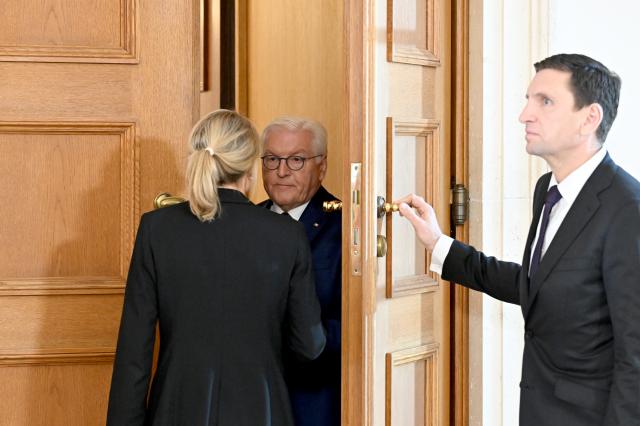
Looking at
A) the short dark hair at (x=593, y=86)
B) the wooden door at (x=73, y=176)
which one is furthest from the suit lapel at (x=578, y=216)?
the wooden door at (x=73, y=176)

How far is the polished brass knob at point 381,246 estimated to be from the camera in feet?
8.29

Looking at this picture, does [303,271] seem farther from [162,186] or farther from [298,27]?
[298,27]

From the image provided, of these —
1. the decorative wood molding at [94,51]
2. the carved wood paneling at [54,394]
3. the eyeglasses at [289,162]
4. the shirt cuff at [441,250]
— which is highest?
the decorative wood molding at [94,51]

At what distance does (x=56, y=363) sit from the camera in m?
2.80

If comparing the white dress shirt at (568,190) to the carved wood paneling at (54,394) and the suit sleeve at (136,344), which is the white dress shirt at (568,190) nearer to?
the suit sleeve at (136,344)

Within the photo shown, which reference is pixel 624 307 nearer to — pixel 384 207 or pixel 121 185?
pixel 384 207

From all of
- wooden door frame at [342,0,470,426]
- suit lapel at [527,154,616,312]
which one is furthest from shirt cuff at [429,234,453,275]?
suit lapel at [527,154,616,312]

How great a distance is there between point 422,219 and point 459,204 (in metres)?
0.33

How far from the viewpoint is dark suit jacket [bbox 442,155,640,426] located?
6.63 ft

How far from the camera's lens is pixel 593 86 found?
7.26 ft

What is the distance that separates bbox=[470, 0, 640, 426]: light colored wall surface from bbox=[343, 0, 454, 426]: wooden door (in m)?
0.10

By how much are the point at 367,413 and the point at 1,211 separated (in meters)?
1.21

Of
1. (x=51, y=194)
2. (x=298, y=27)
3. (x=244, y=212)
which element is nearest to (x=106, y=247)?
(x=51, y=194)

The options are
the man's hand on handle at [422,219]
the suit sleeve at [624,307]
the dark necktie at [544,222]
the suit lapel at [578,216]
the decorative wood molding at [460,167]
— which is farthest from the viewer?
the decorative wood molding at [460,167]
